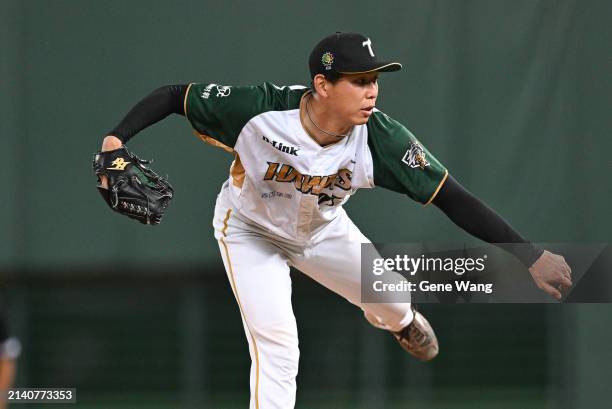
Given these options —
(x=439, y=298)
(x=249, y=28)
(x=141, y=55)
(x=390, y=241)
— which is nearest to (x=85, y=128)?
(x=141, y=55)

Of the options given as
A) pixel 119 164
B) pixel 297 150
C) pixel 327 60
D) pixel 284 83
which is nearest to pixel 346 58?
pixel 327 60

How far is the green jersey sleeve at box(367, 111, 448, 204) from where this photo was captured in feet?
10.5

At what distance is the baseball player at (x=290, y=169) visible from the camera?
10.3 ft

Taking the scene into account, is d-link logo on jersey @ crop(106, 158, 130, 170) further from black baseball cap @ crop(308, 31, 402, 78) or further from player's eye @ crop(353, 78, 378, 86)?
player's eye @ crop(353, 78, 378, 86)

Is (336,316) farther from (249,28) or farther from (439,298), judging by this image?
(249,28)

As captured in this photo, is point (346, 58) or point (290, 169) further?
Answer: point (290, 169)

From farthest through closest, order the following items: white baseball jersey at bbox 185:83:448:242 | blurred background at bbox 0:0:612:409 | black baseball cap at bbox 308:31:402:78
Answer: blurred background at bbox 0:0:612:409
white baseball jersey at bbox 185:83:448:242
black baseball cap at bbox 308:31:402:78

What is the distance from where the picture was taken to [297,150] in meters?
3.24

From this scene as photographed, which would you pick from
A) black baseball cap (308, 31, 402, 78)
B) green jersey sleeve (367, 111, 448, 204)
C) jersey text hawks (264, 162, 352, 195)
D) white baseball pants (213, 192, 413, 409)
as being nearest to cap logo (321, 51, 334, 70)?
black baseball cap (308, 31, 402, 78)

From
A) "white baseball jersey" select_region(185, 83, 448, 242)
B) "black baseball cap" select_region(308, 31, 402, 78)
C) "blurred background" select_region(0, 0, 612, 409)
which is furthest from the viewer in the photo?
"blurred background" select_region(0, 0, 612, 409)

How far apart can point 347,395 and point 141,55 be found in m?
2.04

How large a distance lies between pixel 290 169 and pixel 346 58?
0.42 meters

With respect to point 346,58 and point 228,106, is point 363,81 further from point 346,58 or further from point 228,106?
point 228,106

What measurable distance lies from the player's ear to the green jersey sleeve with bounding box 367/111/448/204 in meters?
0.20
